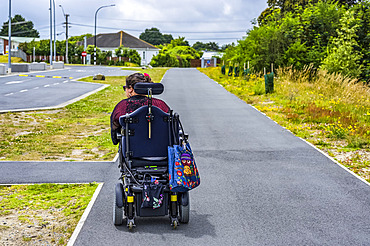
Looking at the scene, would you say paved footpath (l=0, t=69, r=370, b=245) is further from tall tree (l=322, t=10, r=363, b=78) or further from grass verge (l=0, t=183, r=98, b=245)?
tall tree (l=322, t=10, r=363, b=78)

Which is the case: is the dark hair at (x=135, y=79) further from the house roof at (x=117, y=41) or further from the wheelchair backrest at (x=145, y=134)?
the house roof at (x=117, y=41)

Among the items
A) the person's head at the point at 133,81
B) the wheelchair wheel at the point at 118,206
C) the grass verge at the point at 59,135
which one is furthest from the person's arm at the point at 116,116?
the grass verge at the point at 59,135

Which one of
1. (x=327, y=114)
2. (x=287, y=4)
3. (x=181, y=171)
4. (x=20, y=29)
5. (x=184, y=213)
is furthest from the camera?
(x=20, y=29)

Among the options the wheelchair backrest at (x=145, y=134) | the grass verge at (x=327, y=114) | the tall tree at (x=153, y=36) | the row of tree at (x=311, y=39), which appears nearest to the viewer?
the wheelchair backrest at (x=145, y=134)

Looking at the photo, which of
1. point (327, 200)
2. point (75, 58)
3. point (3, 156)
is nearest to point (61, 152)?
point (3, 156)

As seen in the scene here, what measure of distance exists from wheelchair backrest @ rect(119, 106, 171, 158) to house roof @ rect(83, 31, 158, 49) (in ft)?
394

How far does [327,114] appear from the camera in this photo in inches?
637

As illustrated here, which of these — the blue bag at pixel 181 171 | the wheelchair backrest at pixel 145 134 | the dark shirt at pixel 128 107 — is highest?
the dark shirt at pixel 128 107

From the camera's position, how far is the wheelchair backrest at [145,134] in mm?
5902

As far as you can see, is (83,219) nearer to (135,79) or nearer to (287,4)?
(135,79)

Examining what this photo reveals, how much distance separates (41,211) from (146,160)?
5.45ft

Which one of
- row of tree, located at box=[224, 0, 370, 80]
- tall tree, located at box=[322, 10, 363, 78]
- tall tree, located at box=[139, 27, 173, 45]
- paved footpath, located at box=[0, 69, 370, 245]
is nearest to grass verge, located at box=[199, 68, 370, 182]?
paved footpath, located at box=[0, 69, 370, 245]

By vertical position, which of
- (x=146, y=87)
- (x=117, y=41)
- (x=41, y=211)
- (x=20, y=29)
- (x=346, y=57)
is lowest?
(x=41, y=211)

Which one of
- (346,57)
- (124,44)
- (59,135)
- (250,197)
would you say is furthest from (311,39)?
(124,44)
